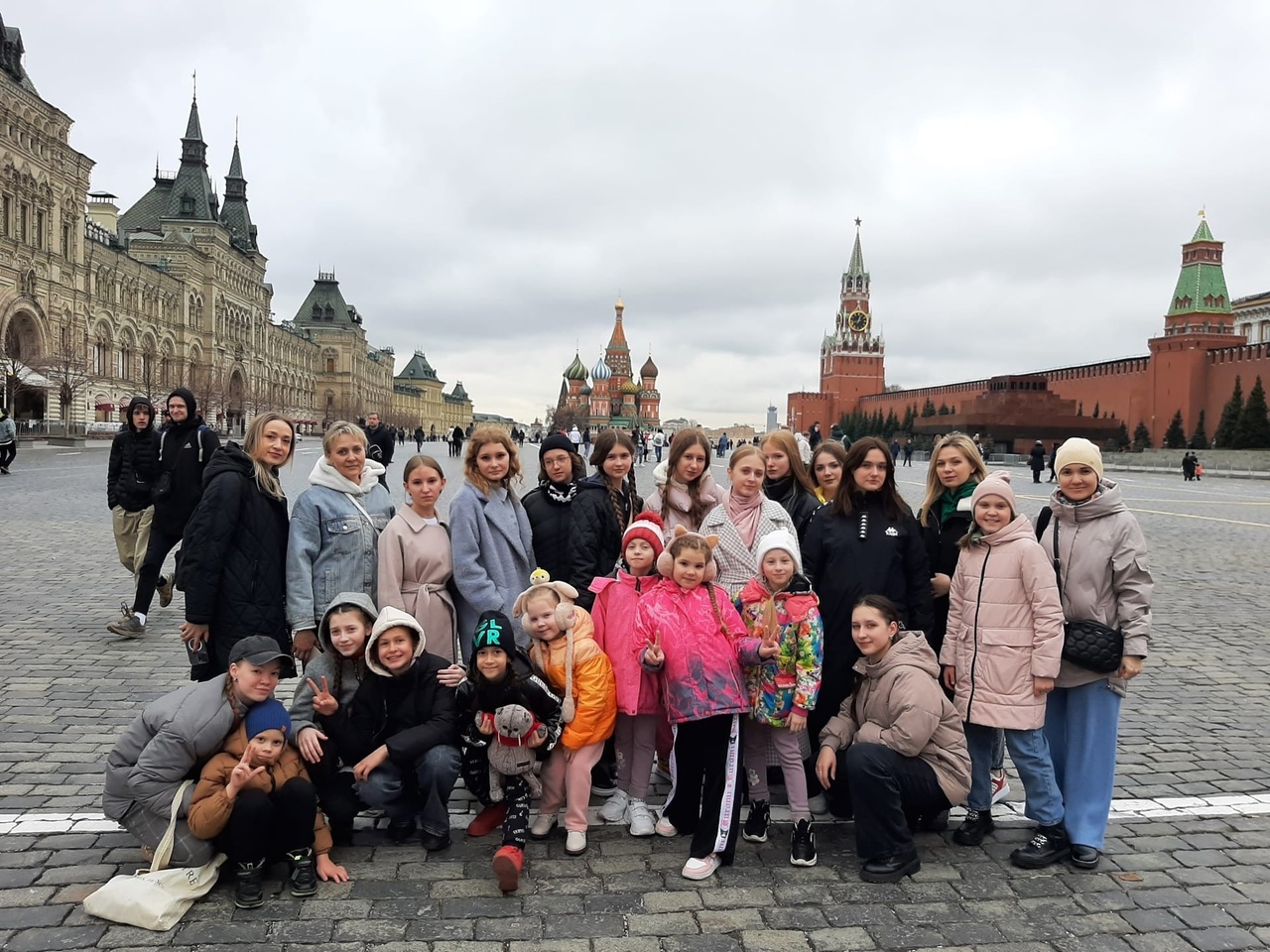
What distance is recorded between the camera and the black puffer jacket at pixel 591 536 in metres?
4.53

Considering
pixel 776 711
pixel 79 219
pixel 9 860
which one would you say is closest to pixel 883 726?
pixel 776 711

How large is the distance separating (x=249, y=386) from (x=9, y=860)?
247ft

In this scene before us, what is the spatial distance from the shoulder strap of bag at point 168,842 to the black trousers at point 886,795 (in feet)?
8.51

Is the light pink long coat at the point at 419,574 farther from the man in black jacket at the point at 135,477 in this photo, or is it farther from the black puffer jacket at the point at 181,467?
the man in black jacket at the point at 135,477

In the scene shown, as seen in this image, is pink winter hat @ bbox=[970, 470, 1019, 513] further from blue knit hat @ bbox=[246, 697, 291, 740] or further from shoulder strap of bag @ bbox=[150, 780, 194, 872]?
shoulder strap of bag @ bbox=[150, 780, 194, 872]

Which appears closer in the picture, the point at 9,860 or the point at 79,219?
the point at 9,860

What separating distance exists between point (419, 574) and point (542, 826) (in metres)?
1.28

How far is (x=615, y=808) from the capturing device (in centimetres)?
399

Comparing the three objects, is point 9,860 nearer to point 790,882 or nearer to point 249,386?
point 790,882

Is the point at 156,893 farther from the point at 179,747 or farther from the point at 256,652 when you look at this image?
the point at 256,652

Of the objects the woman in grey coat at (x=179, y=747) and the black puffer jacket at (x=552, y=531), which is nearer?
the woman in grey coat at (x=179, y=747)

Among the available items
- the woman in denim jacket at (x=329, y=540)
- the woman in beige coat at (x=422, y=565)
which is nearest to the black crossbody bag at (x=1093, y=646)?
the woman in beige coat at (x=422, y=565)

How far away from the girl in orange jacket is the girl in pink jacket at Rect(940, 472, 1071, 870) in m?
1.54

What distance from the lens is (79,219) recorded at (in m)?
43.8
